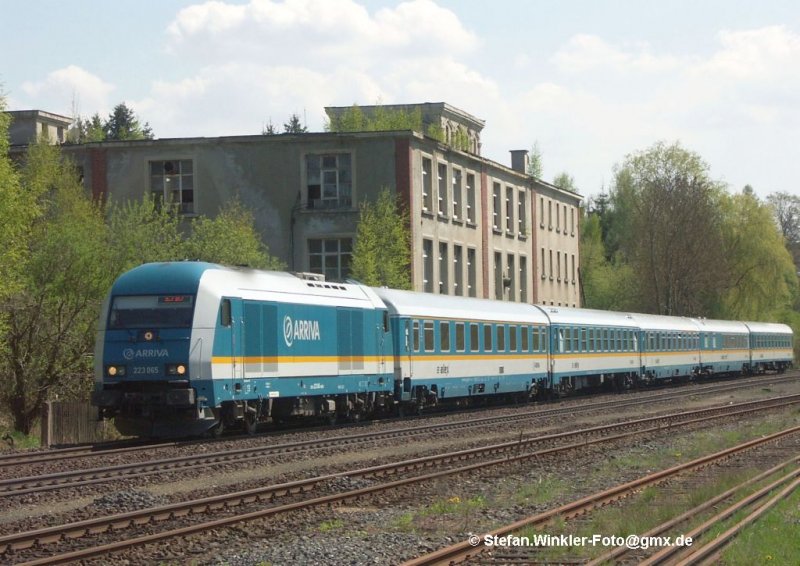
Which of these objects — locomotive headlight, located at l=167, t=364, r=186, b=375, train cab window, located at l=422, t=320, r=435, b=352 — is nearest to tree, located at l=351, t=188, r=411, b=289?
train cab window, located at l=422, t=320, r=435, b=352

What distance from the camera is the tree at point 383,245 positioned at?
4662cm

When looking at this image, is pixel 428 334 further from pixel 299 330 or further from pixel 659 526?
pixel 659 526

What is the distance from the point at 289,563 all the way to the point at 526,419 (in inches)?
811

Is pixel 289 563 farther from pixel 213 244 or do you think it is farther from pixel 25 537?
pixel 213 244

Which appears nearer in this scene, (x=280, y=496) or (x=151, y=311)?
(x=280, y=496)

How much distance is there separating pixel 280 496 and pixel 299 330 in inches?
410

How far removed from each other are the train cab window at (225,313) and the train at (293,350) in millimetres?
29

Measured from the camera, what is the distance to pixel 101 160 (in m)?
52.2

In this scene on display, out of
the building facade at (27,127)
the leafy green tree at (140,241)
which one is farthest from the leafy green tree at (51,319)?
the building facade at (27,127)

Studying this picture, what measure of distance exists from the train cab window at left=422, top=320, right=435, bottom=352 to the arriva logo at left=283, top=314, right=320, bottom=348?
631 centimetres

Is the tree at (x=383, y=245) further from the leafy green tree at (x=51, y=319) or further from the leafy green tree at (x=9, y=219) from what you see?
the leafy green tree at (x=9, y=219)

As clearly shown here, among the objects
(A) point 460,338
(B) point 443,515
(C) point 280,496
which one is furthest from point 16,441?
(B) point 443,515

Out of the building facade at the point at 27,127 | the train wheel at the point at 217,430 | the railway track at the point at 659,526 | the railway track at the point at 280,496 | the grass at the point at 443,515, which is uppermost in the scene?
the building facade at the point at 27,127

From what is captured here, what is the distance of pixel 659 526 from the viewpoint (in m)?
13.0
